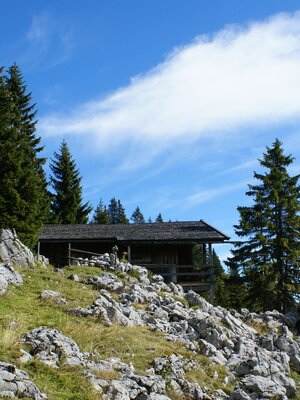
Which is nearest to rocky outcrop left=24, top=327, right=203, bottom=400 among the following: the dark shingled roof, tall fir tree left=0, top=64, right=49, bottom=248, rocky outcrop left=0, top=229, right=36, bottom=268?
rocky outcrop left=0, top=229, right=36, bottom=268

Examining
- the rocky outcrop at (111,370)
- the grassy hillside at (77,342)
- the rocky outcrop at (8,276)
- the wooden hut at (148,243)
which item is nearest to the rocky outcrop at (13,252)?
the rocky outcrop at (8,276)

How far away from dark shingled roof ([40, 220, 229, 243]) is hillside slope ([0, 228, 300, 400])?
8.61m

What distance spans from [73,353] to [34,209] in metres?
14.8

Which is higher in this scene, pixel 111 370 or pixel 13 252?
pixel 13 252

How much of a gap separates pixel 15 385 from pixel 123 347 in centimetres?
452

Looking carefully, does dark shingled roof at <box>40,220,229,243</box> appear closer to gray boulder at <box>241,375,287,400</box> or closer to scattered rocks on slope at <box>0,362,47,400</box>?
gray boulder at <box>241,375,287,400</box>

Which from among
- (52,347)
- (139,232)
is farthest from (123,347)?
(139,232)

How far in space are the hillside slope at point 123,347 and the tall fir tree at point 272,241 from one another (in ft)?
33.1

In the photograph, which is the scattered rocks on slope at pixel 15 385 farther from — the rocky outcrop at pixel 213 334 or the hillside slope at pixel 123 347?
the rocky outcrop at pixel 213 334

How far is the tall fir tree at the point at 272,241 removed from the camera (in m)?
30.7

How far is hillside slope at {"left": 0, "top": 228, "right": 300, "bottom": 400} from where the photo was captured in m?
9.43

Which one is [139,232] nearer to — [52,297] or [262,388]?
[52,297]

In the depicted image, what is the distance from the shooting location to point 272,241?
31234 mm

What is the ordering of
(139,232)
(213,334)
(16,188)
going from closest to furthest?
(213,334) → (16,188) → (139,232)
